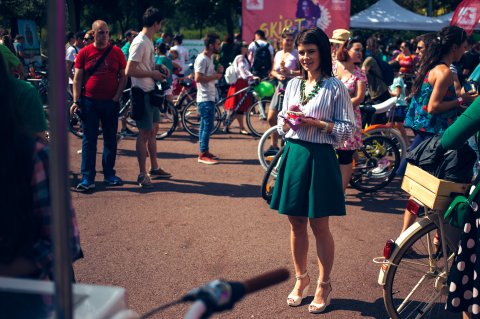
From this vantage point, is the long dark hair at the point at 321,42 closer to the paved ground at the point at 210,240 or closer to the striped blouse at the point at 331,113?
the striped blouse at the point at 331,113

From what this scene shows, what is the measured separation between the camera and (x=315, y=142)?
4.02m

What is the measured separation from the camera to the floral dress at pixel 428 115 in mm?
5188

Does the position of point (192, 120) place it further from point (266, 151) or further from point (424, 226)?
point (424, 226)

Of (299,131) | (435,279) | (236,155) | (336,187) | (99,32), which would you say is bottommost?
(236,155)

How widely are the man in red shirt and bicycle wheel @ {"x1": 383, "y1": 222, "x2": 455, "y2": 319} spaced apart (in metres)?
4.21

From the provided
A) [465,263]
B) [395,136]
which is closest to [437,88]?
[465,263]

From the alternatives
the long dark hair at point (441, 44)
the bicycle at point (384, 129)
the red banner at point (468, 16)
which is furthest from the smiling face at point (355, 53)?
the red banner at point (468, 16)

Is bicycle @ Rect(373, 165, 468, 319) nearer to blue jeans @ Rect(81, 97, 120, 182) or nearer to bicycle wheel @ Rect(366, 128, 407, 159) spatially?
bicycle wheel @ Rect(366, 128, 407, 159)

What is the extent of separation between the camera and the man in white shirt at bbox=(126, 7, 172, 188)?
7.04 meters

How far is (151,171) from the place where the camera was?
7820 millimetres

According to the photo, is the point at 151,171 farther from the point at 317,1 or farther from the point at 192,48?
the point at 192,48

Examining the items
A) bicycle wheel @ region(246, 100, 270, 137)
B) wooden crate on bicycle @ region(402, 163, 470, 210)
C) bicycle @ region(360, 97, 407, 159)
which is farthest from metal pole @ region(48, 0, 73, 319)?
bicycle wheel @ region(246, 100, 270, 137)

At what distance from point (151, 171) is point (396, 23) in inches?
566

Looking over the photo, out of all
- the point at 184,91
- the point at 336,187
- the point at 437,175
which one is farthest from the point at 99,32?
the point at 184,91
